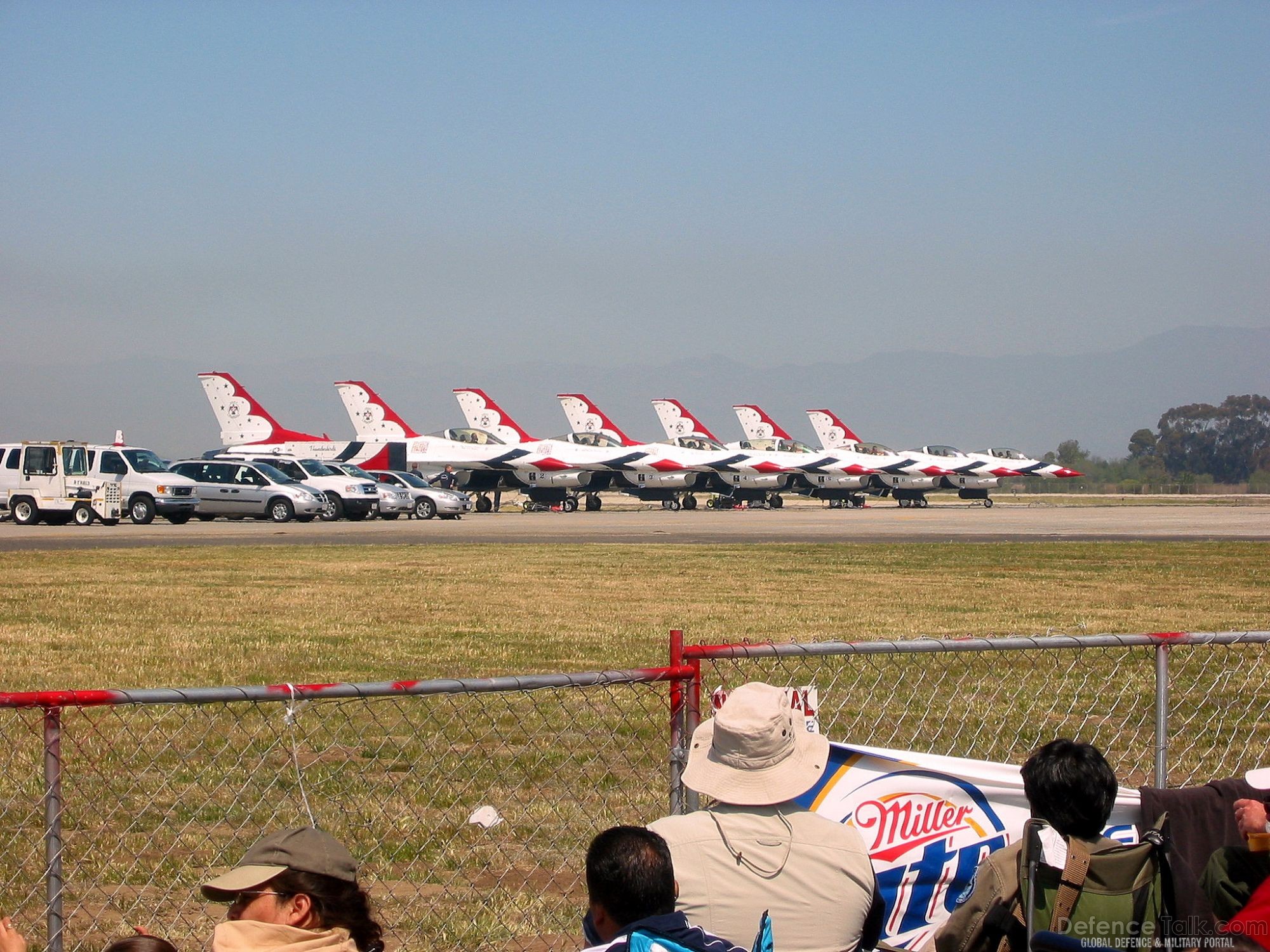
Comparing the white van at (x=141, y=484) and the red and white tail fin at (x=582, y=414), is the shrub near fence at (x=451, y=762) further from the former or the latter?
the red and white tail fin at (x=582, y=414)

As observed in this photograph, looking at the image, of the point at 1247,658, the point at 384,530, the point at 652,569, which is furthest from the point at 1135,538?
the point at 1247,658

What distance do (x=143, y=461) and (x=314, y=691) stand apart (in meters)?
34.9

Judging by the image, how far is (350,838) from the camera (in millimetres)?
5809

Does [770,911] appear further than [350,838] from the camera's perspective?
No

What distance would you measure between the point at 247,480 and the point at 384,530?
22.1 feet

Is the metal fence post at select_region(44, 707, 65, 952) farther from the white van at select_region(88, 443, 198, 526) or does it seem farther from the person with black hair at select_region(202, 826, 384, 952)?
the white van at select_region(88, 443, 198, 526)

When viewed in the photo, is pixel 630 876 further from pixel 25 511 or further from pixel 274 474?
pixel 25 511

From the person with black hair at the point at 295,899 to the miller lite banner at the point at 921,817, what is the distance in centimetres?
173

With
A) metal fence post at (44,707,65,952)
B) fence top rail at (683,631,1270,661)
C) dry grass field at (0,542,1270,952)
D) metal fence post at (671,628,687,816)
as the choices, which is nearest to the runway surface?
dry grass field at (0,542,1270,952)

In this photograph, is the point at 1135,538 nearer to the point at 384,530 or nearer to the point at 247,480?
the point at 384,530

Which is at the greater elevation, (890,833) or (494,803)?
(890,833)

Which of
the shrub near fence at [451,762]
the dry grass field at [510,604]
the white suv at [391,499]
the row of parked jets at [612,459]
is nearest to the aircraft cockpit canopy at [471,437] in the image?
the row of parked jets at [612,459]

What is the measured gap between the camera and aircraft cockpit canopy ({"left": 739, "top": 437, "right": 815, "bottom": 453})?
64.2 m

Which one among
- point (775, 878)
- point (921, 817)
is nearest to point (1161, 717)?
point (921, 817)
